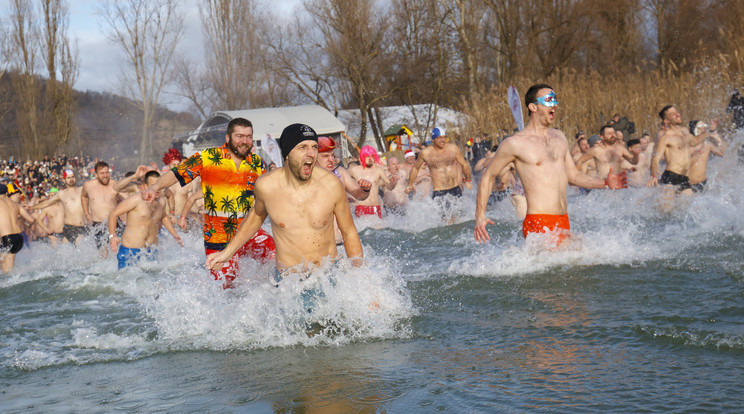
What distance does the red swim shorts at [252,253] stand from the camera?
616 centimetres

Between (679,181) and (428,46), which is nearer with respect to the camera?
(679,181)

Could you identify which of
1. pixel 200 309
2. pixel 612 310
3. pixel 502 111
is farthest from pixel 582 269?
pixel 502 111

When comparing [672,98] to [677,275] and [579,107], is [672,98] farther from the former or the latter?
[677,275]

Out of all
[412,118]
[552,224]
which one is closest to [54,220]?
[552,224]

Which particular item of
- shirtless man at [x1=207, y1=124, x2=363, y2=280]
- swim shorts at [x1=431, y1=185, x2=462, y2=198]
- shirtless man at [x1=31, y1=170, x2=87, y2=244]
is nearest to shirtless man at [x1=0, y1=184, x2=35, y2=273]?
shirtless man at [x1=31, y1=170, x2=87, y2=244]

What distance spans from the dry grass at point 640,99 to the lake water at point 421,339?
11.0 meters

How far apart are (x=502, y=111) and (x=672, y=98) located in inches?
203

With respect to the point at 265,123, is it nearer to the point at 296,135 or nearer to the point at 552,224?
the point at 552,224

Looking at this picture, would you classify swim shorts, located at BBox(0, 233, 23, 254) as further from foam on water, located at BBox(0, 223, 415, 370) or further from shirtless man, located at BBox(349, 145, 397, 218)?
shirtless man, located at BBox(349, 145, 397, 218)

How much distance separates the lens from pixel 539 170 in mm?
6281

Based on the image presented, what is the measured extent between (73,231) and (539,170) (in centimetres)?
947

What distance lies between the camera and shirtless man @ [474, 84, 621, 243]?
627 cm

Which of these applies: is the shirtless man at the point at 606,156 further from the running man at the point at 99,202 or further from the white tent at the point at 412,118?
the white tent at the point at 412,118

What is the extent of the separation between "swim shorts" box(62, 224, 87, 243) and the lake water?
508 cm
